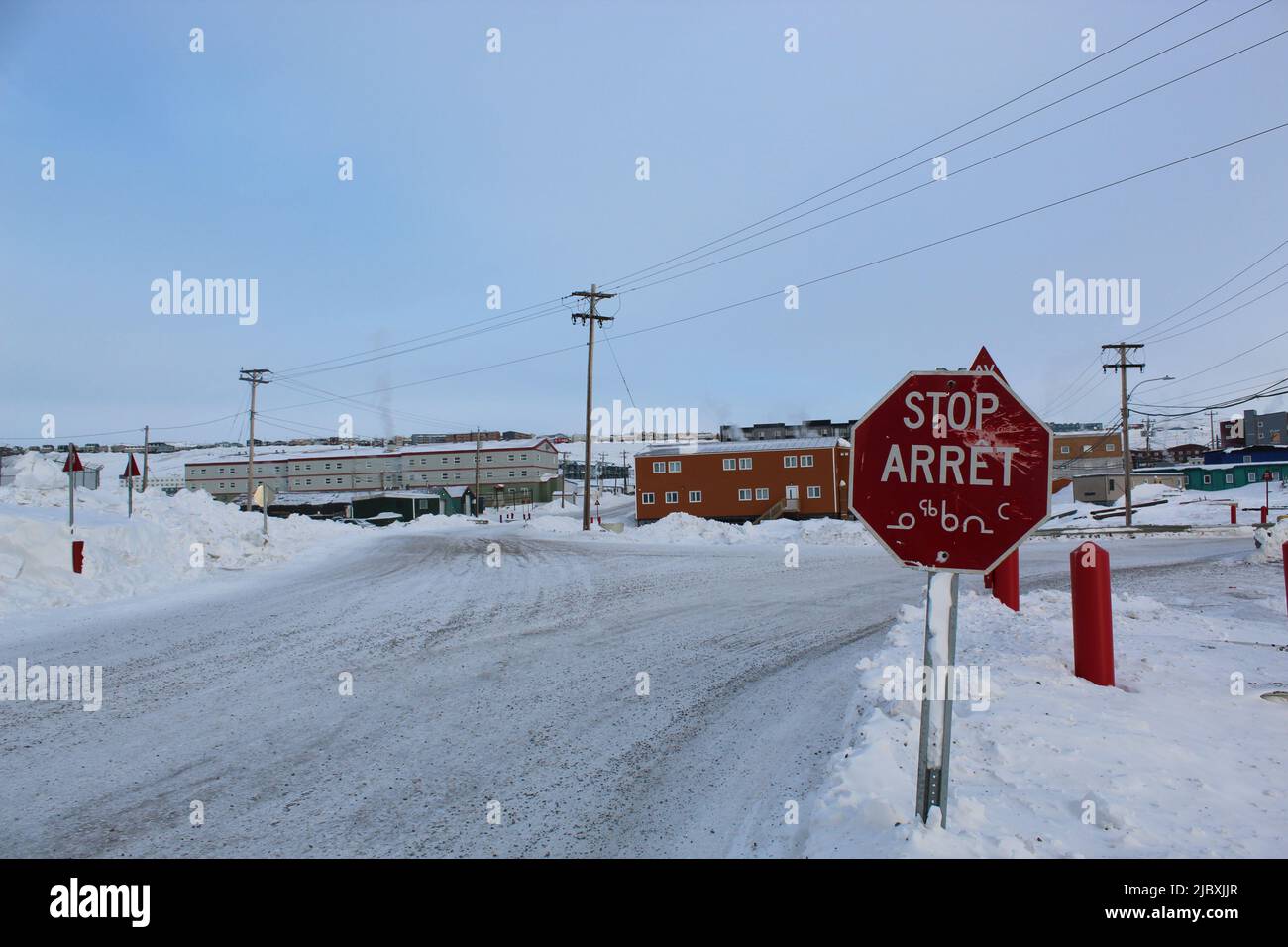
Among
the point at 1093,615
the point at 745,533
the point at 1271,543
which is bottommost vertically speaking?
the point at 745,533

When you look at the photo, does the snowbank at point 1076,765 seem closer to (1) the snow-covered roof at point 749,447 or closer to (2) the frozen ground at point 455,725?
(2) the frozen ground at point 455,725

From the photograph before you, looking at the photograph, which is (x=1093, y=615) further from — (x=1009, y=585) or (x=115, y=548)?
(x=115, y=548)

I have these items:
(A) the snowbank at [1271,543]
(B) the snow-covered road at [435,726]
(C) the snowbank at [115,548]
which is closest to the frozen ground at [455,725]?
(B) the snow-covered road at [435,726]

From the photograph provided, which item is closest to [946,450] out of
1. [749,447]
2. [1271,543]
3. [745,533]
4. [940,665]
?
[940,665]

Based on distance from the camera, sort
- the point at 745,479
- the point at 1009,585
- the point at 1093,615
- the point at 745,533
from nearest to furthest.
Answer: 1. the point at 1093,615
2. the point at 1009,585
3. the point at 745,533
4. the point at 745,479

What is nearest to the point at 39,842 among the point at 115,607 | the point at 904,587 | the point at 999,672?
the point at 999,672

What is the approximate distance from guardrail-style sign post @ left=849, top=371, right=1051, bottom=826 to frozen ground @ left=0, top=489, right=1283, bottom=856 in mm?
1065

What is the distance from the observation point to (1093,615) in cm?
640

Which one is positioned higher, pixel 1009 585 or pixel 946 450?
pixel 946 450

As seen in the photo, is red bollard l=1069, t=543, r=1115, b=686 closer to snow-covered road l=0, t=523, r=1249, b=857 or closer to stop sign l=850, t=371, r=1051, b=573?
snow-covered road l=0, t=523, r=1249, b=857

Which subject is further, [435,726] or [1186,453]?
[1186,453]

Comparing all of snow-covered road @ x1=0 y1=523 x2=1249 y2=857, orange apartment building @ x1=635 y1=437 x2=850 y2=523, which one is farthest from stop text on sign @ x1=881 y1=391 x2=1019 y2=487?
orange apartment building @ x1=635 y1=437 x2=850 y2=523

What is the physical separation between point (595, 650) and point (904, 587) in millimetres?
7675

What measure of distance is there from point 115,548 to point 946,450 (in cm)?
1680
